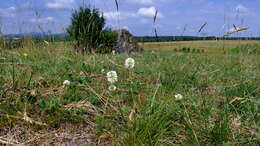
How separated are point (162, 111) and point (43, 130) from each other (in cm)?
76

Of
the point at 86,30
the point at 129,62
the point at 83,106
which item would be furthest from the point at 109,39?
the point at 83,106

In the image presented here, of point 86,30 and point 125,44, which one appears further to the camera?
point 125,44

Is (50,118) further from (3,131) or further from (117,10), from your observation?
(117,10)

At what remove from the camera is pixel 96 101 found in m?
1.62

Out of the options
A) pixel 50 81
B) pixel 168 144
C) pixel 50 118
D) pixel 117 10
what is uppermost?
pixel 117 10

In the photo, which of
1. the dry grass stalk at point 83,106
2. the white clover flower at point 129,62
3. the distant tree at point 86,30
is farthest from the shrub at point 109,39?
the dry grass stalk at point 83,106

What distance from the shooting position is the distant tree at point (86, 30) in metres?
4.10

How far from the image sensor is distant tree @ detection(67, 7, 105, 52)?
4100mm

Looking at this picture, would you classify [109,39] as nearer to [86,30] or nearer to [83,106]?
[86,30]

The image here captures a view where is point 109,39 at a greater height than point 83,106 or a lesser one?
greater

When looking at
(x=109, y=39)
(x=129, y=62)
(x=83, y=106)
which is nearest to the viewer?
(x=83, y=106)

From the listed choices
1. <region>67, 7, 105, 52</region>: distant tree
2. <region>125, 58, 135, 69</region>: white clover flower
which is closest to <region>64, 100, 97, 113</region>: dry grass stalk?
<region>125, 58, 135, 69</region>: white clover flower

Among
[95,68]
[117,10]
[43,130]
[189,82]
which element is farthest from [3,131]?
[189,82]

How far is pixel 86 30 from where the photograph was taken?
7609mm
